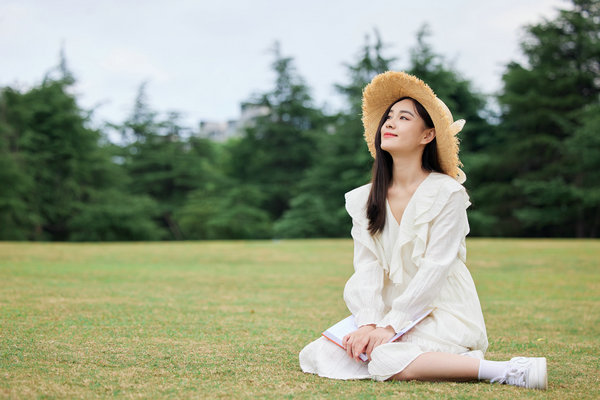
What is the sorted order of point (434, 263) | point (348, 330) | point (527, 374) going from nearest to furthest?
point (527, 374) → point (434, 263) → point (348, 330)

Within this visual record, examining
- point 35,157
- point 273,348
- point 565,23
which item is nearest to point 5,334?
point 273,348

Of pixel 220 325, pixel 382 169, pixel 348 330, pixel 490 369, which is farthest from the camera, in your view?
pixel 220 325

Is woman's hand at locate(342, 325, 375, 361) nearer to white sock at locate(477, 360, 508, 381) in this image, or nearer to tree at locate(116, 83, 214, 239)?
white sock at locate(477, 360, 508, 381)

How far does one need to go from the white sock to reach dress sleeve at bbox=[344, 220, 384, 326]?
621 mm

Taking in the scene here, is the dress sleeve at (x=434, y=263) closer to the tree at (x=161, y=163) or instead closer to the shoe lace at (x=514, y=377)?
the shoe lace at (x=514, y=377)

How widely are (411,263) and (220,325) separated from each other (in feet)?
7.47

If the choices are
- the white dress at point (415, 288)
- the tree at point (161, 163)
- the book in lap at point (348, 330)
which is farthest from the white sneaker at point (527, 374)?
the tree at point (161, 163)

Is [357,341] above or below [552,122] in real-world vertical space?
below

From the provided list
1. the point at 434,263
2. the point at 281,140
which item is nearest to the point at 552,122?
the point at 281,140

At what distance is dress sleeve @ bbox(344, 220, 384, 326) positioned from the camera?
140 inches

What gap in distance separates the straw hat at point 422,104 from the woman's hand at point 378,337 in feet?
3.75

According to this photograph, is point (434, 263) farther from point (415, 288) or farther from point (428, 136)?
point (428, 136)

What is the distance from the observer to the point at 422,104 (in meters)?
3.89

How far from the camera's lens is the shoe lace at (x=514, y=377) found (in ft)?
10.3
